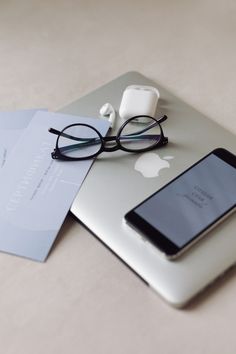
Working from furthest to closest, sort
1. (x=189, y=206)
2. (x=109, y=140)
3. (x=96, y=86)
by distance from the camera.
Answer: (x=96, y=86) < (x=109, y=140) < (x=189, y=206)

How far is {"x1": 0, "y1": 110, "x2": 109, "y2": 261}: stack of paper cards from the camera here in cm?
72

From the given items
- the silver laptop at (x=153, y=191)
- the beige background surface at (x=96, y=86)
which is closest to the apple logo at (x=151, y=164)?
the silver laptop at (x=153, y=191)

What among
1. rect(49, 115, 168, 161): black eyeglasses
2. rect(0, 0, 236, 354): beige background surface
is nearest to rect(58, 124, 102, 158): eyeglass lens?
rect(49, 115, 168, 161): black eyeglasses

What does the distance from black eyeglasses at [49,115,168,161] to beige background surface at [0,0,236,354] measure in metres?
0.10

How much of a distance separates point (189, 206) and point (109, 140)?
176 mm

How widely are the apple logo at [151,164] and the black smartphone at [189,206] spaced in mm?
43

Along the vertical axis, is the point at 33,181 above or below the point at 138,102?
below

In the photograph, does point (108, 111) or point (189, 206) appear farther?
point (108, 111)

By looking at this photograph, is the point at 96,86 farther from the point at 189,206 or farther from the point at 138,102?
the point at 189,206

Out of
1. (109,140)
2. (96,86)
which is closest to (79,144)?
(109,140)

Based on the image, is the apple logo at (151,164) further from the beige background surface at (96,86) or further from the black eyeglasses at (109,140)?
the beige background surface at (96,86)

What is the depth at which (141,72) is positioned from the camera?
0.95 metres

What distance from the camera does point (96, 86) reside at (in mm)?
935

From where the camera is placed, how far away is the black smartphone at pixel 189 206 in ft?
2.19
